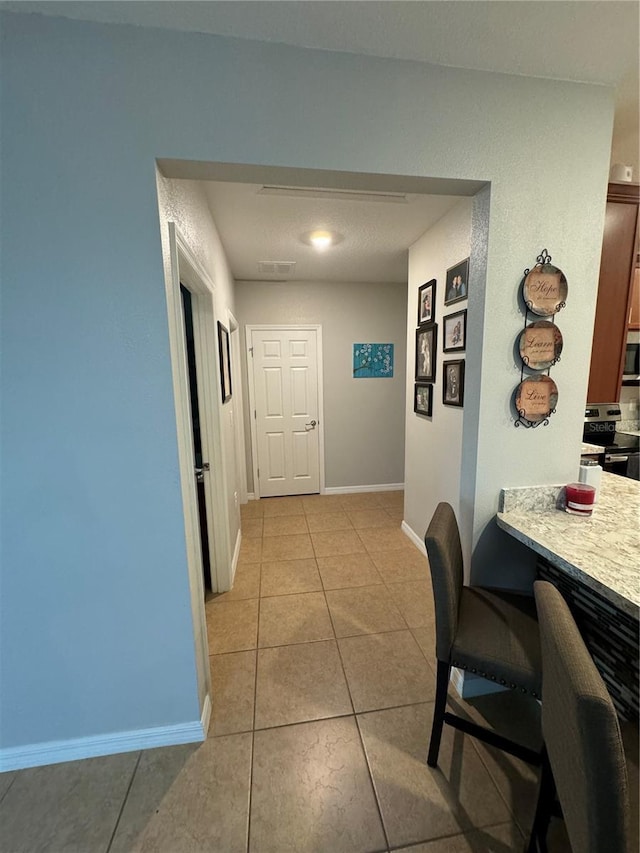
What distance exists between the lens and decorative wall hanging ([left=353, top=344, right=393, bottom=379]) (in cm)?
401

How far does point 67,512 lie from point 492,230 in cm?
189

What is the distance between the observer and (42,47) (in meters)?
1.02

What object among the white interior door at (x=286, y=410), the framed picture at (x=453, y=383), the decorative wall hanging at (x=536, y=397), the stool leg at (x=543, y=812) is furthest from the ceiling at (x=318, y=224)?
the stool leg at (x=543, y=812)

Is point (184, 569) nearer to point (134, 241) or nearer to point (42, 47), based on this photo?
point (134, 241)

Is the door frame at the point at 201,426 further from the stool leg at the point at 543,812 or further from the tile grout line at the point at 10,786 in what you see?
the stool leg at the point at 543,812

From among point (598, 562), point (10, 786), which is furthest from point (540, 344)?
point (10, 786)

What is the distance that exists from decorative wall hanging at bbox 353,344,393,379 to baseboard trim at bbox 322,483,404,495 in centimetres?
137

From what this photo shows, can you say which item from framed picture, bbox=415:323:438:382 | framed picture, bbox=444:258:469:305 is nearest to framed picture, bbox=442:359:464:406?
framed picture, bbox=415:323:438:382

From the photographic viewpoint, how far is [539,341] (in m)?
1.39

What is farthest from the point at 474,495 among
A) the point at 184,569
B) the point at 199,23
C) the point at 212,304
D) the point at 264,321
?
the point at 264,321

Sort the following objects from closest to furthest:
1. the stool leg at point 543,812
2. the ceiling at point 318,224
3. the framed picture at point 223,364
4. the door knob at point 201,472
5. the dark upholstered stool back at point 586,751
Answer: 1. the dark upholstered stool back at point 586,751
2. the stool leg at point 543,812
3. the ceiling at point 318,224
4. the door knob at point 201,472
5. the framed picture at point 223,364

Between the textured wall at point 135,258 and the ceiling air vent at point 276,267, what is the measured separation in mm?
2061

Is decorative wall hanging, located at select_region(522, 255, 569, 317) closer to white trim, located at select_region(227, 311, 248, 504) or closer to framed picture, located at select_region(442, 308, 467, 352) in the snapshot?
framed picture, located at select_region(442, 308, 467, 352)

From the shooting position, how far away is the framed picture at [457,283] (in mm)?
2045
